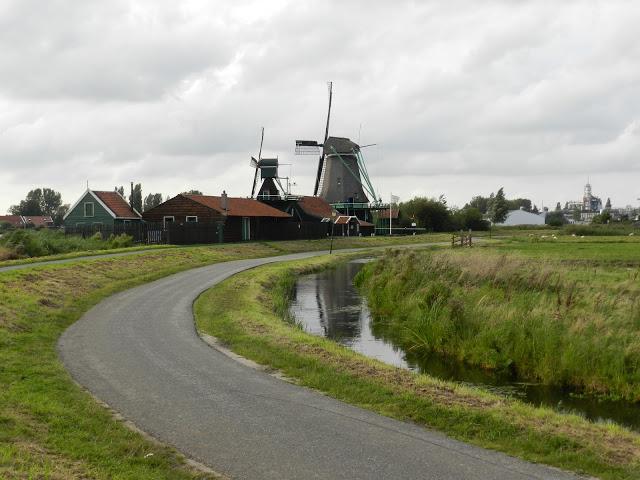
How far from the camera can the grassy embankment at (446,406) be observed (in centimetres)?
893

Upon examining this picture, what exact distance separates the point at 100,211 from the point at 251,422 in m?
59.9

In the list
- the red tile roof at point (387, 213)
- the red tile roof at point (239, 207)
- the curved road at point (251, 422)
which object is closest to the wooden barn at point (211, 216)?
the red tile roof at point (239, 207)

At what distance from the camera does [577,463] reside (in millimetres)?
8555

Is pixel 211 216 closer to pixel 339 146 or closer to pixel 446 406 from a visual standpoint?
pixel 339 146

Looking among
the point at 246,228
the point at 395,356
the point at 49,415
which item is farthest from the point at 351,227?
the point at 49,415

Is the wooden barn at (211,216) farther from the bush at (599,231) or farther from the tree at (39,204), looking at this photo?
the tree at (39,204)

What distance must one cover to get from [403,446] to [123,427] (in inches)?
163

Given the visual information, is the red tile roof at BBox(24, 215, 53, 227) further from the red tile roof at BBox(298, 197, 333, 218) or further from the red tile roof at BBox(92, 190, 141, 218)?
the red tile roof at BBox(92, 190, 141, 218)

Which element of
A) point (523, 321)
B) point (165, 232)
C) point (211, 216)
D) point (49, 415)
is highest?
point (211, 216)

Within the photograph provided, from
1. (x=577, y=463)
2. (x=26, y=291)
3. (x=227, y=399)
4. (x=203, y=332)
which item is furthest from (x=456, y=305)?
(x=26, y=291)

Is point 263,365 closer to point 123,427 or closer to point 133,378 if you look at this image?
point 133,378

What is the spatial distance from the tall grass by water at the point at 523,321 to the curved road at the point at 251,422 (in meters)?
6.84

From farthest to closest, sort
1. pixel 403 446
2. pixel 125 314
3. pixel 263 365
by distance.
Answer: pixel 125 314 → pixel 263 365 → pixel 403 446

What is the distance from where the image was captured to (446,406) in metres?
11.1
